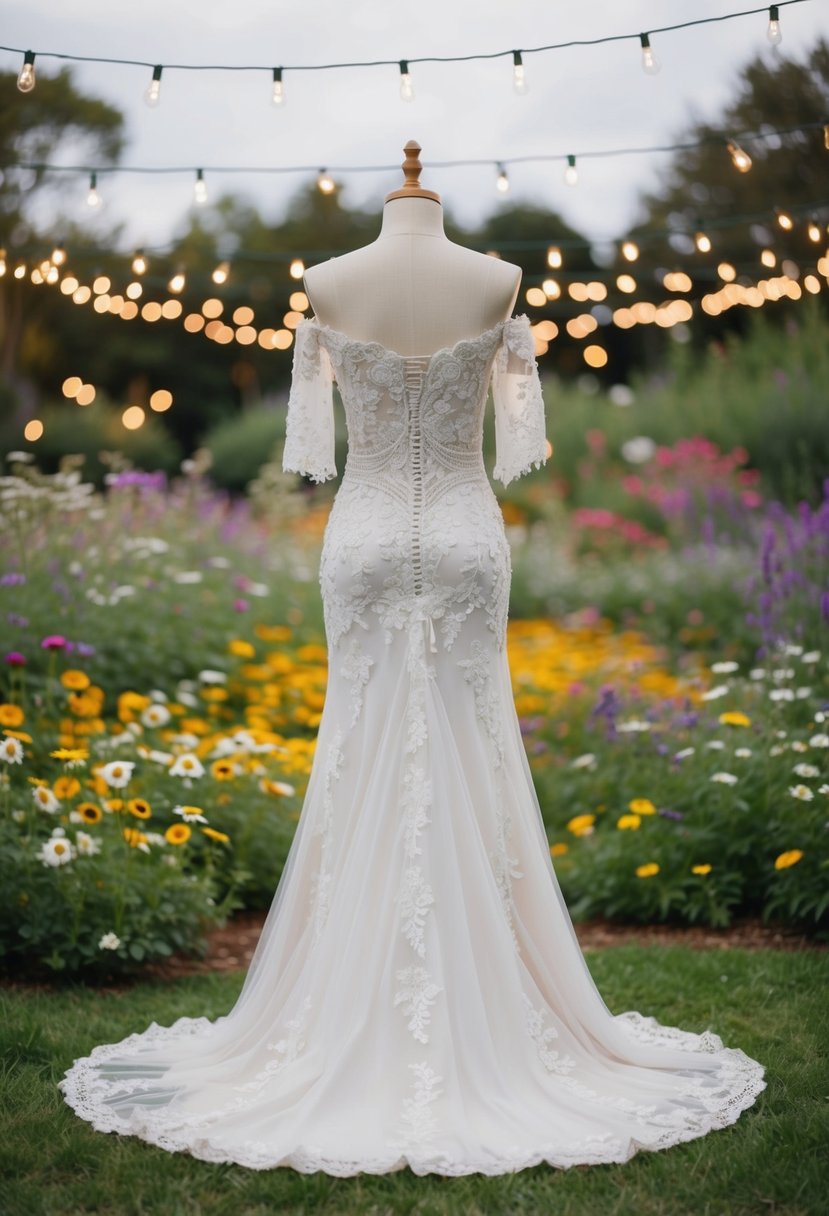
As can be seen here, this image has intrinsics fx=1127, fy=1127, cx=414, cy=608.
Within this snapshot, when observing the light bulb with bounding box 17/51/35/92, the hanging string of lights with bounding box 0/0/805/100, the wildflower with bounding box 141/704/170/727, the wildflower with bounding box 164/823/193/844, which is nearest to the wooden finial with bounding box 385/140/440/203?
the hanging string of lights with bounding box 0/0/805/100

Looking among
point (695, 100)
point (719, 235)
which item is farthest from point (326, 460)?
point (719, 235)

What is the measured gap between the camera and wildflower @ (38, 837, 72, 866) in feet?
12.0

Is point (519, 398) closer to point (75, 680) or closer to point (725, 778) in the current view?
point (725, 778)

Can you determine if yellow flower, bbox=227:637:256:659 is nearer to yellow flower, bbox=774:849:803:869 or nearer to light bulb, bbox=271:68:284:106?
light bulb, bbox=271:68:284:106

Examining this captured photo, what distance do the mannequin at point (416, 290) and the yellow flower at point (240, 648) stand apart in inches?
117

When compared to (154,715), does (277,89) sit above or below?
above

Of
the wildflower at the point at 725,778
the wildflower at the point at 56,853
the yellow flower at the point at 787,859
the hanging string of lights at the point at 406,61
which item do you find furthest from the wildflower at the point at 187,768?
the hanging string of lights at the point at 406,61

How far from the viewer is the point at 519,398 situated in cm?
312

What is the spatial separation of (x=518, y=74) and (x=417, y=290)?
176cm

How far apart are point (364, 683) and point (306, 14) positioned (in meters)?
5.95

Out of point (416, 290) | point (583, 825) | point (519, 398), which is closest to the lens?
point (416, 290)

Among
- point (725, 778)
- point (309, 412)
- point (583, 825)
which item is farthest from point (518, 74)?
point (583, 825)

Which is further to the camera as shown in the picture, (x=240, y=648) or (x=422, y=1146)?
(x=240, y=648)

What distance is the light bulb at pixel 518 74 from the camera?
4.21 m
